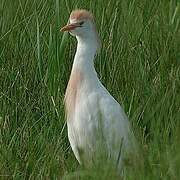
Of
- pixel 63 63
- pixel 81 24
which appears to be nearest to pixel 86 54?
pixel 81 24

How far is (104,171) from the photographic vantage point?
203 centimetres

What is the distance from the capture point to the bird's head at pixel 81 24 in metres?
3.13

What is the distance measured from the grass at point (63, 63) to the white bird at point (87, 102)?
108 millimetres

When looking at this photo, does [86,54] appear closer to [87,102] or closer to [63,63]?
[87,102]

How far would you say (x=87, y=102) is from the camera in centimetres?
310

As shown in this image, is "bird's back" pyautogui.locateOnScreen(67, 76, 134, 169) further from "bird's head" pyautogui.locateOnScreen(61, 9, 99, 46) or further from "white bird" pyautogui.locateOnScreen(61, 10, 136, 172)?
"bird's head" pyautogui.locateOnScreen(61, 9, 99, 46)

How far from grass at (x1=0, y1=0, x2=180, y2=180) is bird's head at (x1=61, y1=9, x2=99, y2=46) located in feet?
1.18

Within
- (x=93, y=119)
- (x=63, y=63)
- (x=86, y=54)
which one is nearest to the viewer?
(x=93, y=119)

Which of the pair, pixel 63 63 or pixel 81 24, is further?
pixel 63 63

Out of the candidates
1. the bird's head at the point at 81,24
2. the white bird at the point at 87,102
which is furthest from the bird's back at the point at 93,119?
the bird's head at the point at 81,24

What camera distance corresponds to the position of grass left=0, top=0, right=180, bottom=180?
3.27 m

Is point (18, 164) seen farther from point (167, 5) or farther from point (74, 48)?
point (167, 5)

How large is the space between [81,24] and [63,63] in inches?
21.2

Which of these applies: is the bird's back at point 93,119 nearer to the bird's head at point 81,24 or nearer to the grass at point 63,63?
the grass at point 63,63
